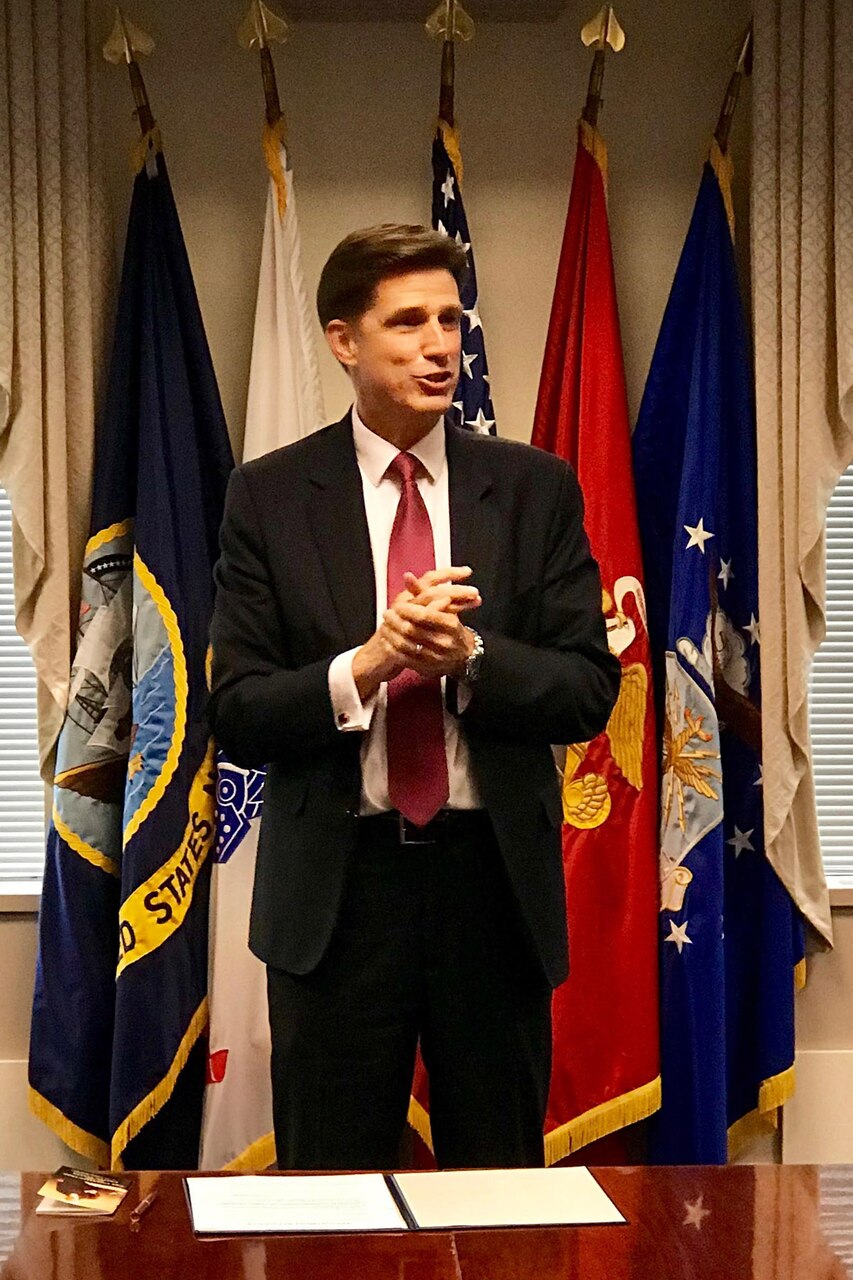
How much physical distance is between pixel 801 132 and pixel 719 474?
0.70m

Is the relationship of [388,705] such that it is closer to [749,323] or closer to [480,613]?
[480,613]

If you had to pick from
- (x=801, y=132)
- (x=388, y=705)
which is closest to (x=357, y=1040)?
(x=388, y=705)

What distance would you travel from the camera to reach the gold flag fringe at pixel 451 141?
3064 millimetres

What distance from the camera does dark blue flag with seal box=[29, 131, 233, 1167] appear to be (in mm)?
2967

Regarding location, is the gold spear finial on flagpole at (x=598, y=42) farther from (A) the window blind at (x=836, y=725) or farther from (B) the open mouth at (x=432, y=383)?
(B) the open mouth at (x=432, y=383)

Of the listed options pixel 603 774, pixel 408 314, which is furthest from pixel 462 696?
pixel 603 774

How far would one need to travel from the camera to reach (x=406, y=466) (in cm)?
204

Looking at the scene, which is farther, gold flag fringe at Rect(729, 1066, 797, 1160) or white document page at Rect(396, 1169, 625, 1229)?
gold flag fringe at Rect(729, 1066, 797, 1160)

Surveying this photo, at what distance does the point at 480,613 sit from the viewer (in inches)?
78.4

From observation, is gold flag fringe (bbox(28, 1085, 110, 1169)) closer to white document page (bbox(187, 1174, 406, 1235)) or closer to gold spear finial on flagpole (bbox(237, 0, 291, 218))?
white document page (bbox(187, 1174, 406, 1235))

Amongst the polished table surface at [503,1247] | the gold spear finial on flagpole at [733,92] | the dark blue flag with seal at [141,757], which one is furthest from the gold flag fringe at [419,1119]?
the gold spear finial on flagpole at [733,92]

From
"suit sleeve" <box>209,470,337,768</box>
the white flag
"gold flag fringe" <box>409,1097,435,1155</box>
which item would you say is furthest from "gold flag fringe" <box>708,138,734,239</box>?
"gold flag fringe" <box>409,1097,435,1155</box>

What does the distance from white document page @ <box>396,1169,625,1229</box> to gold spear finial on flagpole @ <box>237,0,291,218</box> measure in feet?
7.18

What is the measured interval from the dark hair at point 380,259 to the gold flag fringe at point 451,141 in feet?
3.58
